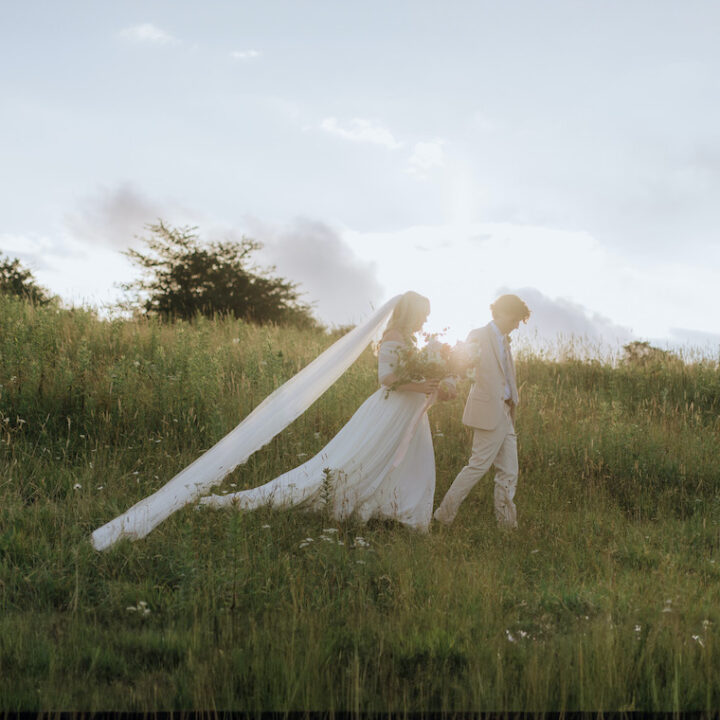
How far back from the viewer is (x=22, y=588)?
4.54 metres

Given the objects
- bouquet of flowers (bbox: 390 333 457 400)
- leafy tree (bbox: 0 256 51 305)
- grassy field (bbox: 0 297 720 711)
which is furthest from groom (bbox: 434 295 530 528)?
leafy tree (bbox: 0 256 51 305)

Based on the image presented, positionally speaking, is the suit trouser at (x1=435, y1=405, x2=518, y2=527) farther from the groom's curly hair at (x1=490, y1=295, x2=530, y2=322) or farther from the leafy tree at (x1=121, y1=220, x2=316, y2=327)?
the leafy tree at (x1=121, y1=220, x2=316, y2=327)

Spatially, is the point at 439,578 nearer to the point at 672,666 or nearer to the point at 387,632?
the point at 387,632

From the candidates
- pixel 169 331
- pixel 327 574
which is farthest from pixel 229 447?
pixel 169 331

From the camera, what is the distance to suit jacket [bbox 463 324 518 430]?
21.5ft

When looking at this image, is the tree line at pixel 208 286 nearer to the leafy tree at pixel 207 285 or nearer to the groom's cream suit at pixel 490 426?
the leafy tree at pixel 207 285

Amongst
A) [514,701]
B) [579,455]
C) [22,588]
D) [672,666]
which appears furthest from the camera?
[579,455]

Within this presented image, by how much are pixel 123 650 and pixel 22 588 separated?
51.9 inches

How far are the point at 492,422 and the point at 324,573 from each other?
256 centimetres

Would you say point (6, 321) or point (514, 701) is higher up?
point (6, 321)

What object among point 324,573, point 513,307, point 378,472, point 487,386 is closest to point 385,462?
point 378,472

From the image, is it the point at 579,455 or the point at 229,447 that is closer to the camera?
the point at 229,447

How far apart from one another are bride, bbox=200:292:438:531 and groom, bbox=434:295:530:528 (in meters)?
0.37

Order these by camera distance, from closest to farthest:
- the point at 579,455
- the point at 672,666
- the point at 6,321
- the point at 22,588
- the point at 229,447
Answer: the point at 672,666 < the point at 22,588 < the point at 229,447 < the point at 579,455 < the point at 6,321
